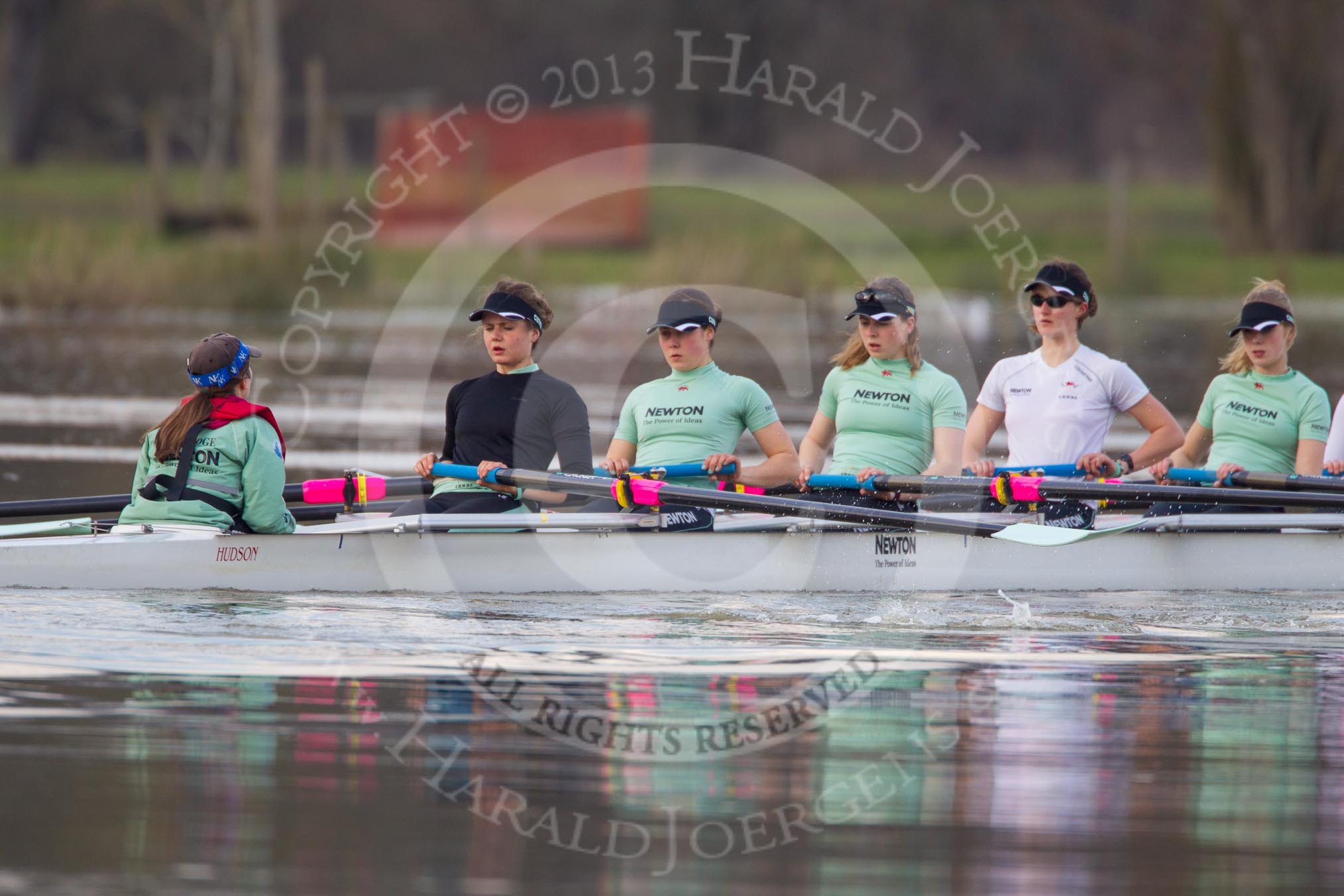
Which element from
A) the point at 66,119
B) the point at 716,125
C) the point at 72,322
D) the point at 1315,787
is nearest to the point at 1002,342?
the point at 72,322

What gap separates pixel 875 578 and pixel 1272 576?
6.01ft

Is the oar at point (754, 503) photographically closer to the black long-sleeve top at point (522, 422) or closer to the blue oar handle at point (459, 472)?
the blue oar handle at point (459, 472)

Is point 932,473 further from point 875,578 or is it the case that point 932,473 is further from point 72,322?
point 72,322

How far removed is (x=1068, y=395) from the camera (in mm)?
9070

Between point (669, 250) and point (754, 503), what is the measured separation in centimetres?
1624

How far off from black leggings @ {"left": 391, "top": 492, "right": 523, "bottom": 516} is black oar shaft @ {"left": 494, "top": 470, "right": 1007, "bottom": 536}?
1.08ft

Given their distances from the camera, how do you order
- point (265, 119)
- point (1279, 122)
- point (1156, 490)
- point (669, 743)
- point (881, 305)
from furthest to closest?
point (1279, 122), point (265, 119), point (1156, 490), point (881, 305), point (669, 743)

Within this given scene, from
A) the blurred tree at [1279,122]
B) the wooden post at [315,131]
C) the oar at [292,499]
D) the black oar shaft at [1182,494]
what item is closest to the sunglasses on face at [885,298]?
the black oar shaft at [1182,494]

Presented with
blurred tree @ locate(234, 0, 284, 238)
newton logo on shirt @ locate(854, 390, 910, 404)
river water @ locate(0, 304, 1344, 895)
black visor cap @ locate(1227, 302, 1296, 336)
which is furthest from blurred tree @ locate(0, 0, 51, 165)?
river water @ locate(0, 304, 1344, 895)

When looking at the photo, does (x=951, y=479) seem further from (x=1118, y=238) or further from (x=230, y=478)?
(x=1118, y=238)

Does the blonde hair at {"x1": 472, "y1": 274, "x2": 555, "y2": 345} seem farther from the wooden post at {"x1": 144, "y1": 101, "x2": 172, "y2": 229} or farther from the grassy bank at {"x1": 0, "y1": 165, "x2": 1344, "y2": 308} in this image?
the wooden post at {"x1": 144, "y1": 101, "x2": 172, "y2": 229}

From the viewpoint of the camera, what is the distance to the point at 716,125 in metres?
46.0

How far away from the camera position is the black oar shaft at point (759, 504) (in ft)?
26.7

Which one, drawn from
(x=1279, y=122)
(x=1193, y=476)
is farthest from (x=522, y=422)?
(x=1279, y=122)
